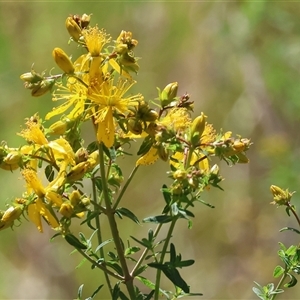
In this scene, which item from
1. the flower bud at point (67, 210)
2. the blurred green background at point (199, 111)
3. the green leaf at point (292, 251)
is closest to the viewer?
the flower bud at point (67, 210)

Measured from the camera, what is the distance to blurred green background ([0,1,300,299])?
2275mm

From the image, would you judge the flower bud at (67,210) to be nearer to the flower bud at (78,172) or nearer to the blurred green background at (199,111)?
the flower bud at (78,172)

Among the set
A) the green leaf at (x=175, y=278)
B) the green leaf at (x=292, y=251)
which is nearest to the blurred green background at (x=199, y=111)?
the green leaf at (x=292, y=251)

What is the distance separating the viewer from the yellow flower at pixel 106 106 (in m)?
0.73

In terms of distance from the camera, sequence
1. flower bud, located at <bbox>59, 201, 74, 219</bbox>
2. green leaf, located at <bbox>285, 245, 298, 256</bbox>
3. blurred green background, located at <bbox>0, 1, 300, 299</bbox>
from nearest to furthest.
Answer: flower bud, located at <bbox>59, 201, 74, 219</bbox> < green leaf, located at <bbox>285, 245, 298, 256</bbox> < blurred green background, located at <bbox>0, 1, 300, 299</bbox>

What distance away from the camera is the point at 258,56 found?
2.30 m

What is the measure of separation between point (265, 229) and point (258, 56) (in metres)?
0.75

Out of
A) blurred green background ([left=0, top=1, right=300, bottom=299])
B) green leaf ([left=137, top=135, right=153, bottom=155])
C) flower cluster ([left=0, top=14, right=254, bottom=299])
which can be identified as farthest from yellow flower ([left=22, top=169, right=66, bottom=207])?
blurred green background ([left=0, top=1, right=300, bottom=299])

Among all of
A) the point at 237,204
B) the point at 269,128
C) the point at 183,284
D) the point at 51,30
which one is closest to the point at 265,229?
the point at 237,204

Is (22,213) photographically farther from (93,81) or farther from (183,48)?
(183,48)

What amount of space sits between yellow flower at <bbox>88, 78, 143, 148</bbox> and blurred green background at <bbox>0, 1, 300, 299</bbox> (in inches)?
58.2

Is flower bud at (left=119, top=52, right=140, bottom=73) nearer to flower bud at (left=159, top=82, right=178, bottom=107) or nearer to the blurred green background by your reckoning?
flower bud at (left=159, top=82, right=178, bottom=107)

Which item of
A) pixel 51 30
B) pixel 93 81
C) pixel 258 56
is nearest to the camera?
pixel 93 81

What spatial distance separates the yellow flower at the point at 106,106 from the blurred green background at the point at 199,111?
148 centimetres
